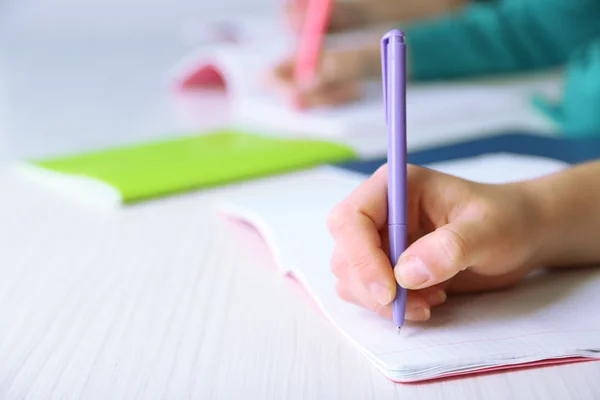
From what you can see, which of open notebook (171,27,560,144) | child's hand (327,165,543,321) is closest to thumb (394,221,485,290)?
child's hand (327,165,543,321)

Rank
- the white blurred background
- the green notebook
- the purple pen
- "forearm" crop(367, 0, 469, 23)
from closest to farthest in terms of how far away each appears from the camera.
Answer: the purple pen
the green notebook
the white blurred background
"forearm" crop(367, 0, 469, 23)

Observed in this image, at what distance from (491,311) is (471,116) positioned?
1.86ft

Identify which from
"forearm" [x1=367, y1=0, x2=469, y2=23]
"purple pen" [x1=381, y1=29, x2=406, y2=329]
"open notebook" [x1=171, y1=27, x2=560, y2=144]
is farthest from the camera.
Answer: "forearm" [x1=367, y1=0, x2=469, y2=23]

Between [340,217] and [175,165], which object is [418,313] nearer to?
[340,217]

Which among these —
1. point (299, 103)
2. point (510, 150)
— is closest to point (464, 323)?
point (510, 150)

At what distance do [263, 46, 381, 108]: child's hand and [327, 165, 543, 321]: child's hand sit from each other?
571 millimetres

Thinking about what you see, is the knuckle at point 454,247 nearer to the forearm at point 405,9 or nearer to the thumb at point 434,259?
the thumb at point 434,259

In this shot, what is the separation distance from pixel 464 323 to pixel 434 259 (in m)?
0.05

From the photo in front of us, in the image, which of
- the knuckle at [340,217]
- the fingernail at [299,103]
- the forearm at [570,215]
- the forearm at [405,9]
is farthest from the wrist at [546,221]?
the forearm at [405,9]

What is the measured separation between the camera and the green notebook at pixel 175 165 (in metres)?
0.68

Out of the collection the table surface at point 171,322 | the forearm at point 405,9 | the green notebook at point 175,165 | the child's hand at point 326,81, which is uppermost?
the forearm at point 405,9

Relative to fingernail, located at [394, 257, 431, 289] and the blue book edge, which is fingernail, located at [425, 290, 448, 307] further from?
the blue book edge

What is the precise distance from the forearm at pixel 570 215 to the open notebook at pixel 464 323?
0.01 m

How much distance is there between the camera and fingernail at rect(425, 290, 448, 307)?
0.39 m
